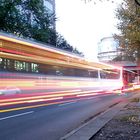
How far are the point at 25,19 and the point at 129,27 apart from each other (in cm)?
2060

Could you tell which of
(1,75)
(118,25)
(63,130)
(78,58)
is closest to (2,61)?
(1,75)

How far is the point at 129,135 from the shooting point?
10742 millimetres

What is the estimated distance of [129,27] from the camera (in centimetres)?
2186

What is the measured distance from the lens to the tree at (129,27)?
1986cm

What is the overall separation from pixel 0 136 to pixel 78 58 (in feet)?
26.2

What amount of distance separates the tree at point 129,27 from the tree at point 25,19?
1311 centimetres

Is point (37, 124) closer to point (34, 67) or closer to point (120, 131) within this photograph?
point (34, 67)

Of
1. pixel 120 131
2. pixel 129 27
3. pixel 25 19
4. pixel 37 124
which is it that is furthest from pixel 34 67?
pixel 25 19

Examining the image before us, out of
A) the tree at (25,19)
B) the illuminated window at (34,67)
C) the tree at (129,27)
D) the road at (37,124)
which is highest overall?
the tree at (25,19)

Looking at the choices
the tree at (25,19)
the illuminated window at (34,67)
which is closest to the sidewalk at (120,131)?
the illuminated window at (34,67)

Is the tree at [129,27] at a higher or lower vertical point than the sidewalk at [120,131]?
higher

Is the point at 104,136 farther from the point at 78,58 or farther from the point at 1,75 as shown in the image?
the point at 78,58

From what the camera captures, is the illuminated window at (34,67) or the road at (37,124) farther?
the illuminated window at (34,67)

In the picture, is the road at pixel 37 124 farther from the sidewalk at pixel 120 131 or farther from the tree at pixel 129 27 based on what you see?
the tree at pixel 129 27
